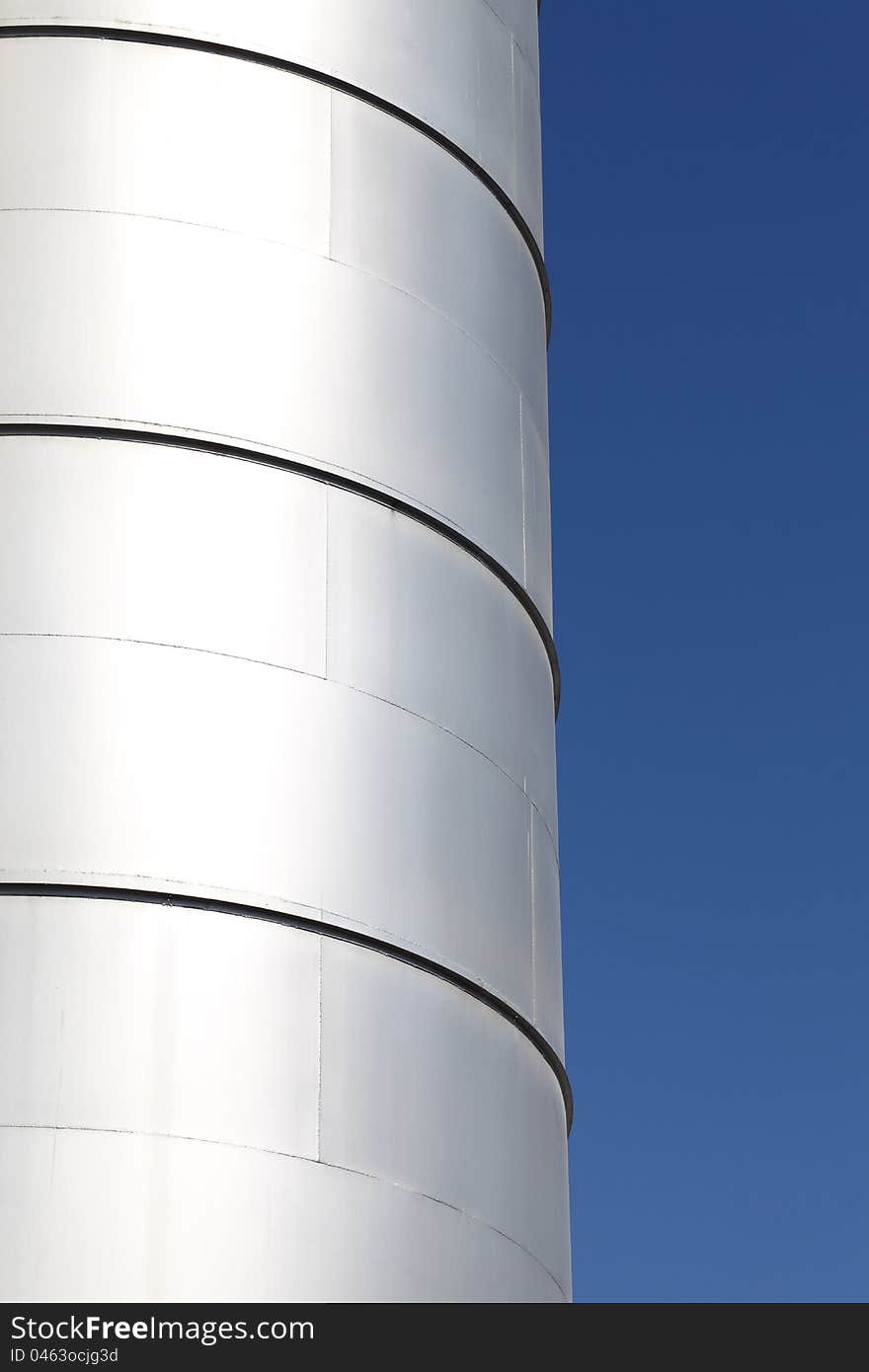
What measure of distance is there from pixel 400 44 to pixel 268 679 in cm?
390

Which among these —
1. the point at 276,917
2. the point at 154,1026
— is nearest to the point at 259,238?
the point at 276,917

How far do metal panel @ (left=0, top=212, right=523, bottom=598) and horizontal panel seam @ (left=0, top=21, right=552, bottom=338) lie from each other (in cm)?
106

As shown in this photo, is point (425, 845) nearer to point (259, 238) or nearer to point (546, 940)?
point (546, 940)

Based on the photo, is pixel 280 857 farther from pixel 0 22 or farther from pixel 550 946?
pixel 0 22

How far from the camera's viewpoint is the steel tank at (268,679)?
838cm

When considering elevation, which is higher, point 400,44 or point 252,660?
point 400,44

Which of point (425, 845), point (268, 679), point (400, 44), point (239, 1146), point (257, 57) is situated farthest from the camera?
point (400, 44)

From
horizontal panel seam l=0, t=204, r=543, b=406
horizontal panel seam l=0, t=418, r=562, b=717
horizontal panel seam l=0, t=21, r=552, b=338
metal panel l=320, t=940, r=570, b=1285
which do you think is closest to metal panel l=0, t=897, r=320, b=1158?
metal panel l=320, t=940, r=570, b=1285

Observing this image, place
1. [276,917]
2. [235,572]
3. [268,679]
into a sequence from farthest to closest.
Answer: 1. [235,572]
2. [268,679]
3. [276,917]

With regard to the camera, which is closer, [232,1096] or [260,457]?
[232,1096]

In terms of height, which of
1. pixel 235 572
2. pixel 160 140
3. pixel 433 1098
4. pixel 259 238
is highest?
pixel 160 140

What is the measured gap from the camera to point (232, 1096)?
845 centimetres
